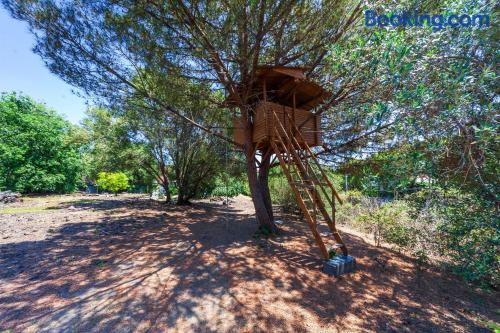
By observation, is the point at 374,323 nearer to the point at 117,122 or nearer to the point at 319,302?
the point at 319,302

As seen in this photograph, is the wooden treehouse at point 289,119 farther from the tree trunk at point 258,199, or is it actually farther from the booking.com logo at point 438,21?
the booking.com logo at point 438,21

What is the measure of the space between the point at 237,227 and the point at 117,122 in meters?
9.95

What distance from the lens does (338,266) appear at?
160 inches

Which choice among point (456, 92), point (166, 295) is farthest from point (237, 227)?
point (456, 92)

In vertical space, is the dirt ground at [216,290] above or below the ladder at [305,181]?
below

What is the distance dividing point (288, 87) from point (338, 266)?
5018mm

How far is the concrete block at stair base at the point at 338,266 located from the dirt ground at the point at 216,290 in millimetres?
148

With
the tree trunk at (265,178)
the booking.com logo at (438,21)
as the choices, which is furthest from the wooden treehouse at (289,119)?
the booking.com logo at (438,21)

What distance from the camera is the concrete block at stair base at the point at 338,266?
4.05m

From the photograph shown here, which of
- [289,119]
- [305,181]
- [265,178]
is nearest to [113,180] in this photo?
[265,178]

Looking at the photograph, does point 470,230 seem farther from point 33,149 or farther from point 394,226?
point 33,149

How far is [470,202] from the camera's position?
334 centimetres

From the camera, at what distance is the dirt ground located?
2.65 metres

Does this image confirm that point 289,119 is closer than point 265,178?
Yes
